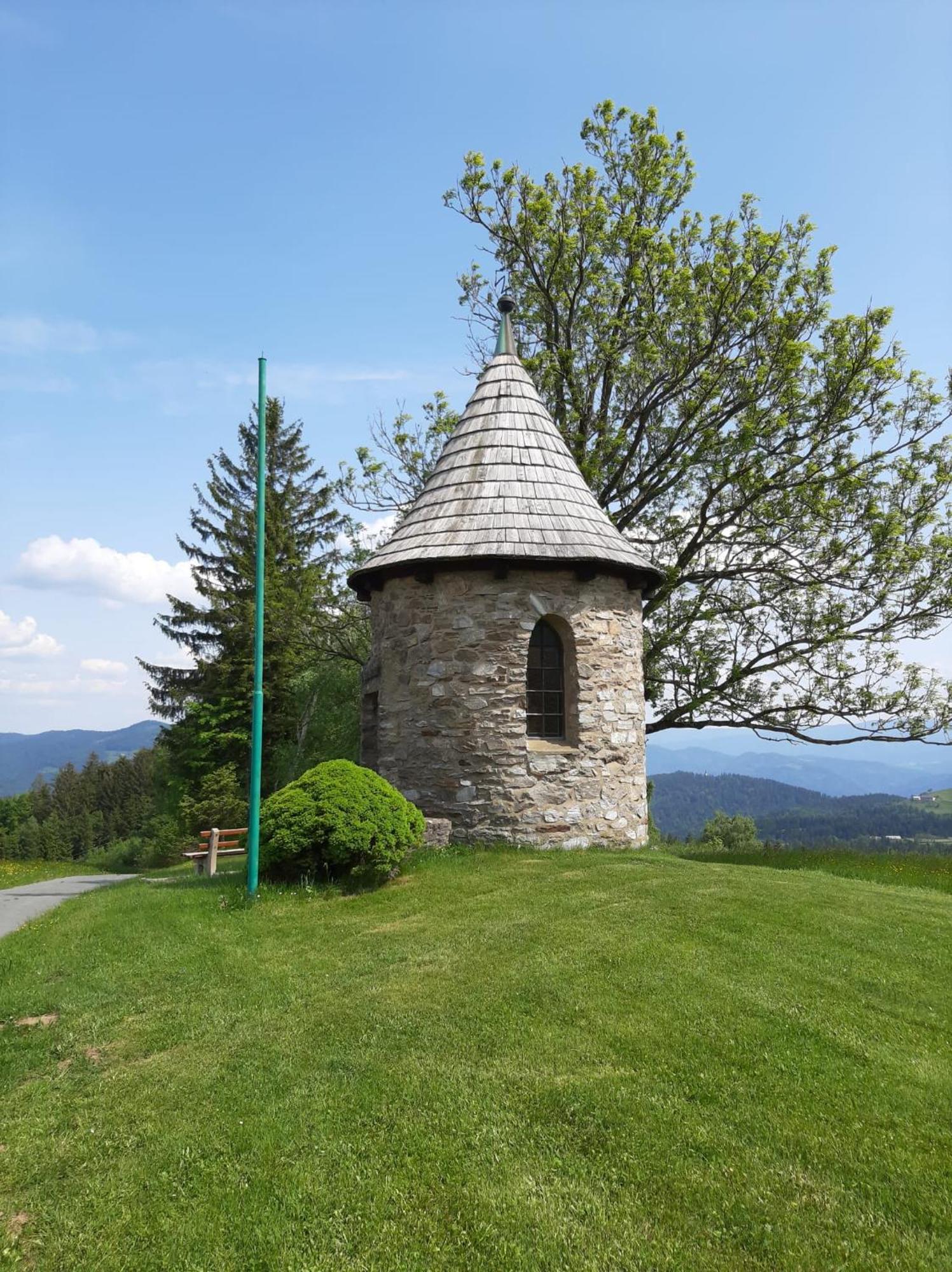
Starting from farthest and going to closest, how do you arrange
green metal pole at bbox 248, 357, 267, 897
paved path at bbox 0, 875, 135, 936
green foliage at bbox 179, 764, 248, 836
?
green foliage at bbox 179, 764, 248, 836 → paved path at bbox 0, 875, 135, 936 → green metal pole at bbox 248, 357, 267, 897

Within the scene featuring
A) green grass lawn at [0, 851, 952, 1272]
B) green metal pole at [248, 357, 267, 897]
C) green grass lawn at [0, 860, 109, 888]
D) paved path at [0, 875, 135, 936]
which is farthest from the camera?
green grass lawn at [0, 860, 109, 888]

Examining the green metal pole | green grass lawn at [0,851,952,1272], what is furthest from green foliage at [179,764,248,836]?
green grass lawn at [0,851,952,1272]

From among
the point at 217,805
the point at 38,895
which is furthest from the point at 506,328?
the point at 217,805

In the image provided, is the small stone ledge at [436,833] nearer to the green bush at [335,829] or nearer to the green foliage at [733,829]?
the green bush at [335,829]

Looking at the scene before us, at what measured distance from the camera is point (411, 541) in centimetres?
1255

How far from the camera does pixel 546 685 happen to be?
490 inches

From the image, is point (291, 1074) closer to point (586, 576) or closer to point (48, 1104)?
point (48, 1104)

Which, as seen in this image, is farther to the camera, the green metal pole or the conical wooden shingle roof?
the conical wooden shingle roof

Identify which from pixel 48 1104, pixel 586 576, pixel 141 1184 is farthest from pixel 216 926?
pixel 586 576

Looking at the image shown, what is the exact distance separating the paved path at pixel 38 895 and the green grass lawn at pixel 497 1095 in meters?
2.92

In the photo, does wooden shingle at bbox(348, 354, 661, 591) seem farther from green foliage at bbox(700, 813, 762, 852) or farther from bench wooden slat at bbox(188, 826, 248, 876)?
green foliage at bbox(700, 813, 762, 852)

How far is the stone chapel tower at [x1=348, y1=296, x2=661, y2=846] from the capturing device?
11727mm

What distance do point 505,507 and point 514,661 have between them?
2.42 m

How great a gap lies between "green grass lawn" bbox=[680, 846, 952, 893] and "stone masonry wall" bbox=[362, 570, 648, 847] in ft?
7.21
